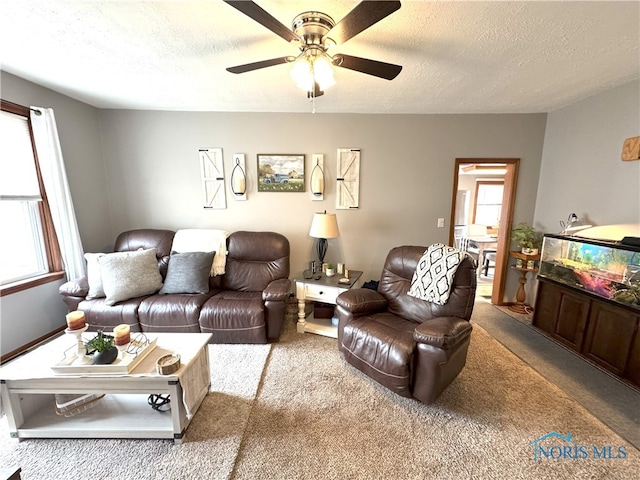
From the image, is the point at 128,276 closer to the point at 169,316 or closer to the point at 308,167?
the point at 169,316

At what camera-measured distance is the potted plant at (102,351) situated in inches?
58.6

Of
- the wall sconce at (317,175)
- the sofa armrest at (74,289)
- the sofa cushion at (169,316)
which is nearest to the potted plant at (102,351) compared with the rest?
the sofa cushion at (169,316)

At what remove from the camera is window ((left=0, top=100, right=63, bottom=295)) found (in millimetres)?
2318

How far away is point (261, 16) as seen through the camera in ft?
3.67

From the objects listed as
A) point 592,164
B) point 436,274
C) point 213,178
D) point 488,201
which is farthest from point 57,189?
point 488,201

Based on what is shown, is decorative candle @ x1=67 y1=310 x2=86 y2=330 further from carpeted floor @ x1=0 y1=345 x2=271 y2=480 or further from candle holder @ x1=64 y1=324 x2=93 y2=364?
carpeted floor @ x1=0 y1=345 x2=271 y2=480

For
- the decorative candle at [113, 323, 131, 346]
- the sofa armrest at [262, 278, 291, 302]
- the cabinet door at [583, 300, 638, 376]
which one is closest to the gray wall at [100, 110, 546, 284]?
the sofa armrest at [262, 278, 291, 302]

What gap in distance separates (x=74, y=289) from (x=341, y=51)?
10.6ft

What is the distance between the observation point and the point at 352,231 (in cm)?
339

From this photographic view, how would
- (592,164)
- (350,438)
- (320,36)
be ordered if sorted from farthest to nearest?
(592,164), (350,438), (320,36)

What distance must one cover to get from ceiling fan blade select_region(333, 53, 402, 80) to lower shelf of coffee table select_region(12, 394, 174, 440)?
7.79 ft

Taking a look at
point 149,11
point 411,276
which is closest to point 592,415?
point 411,276

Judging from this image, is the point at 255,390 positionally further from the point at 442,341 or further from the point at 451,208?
the point at 451,208

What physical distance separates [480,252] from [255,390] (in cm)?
500
